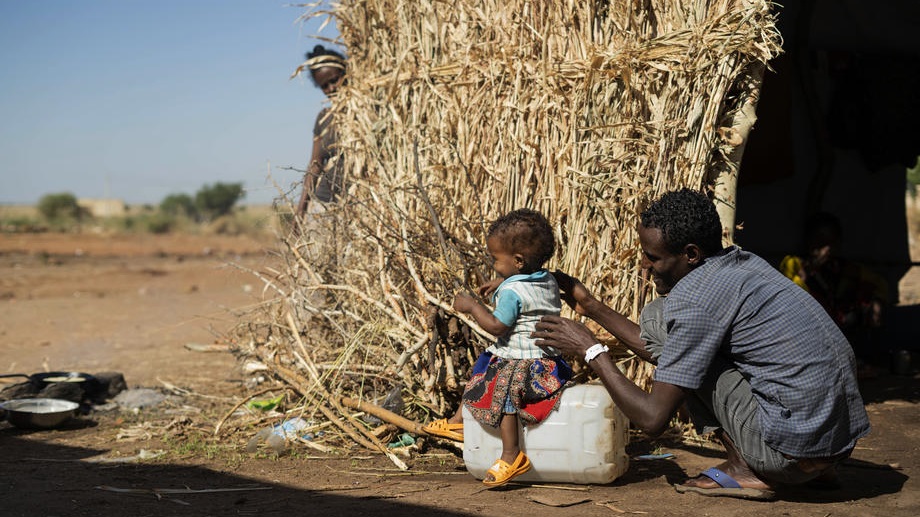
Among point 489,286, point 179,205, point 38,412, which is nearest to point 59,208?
point 179,205

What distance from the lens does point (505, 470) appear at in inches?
140

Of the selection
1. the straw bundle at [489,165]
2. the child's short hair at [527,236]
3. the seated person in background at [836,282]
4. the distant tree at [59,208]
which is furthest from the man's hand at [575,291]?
the distant tree at [59,208]

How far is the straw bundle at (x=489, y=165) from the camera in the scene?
4.37 m

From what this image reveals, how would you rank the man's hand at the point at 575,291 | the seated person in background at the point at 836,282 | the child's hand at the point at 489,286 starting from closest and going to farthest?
1. the man's hand at the point at 575,291
2. the child's hand at the point at 489,286
3. the seated person in background at the point at 836,282

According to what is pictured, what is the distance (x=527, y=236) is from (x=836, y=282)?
3497mm

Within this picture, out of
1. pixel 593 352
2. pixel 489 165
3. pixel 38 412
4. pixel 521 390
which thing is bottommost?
pixel 38 412

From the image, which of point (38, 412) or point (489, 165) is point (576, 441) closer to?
point (489, 165)

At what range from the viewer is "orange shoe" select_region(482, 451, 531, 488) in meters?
3.56

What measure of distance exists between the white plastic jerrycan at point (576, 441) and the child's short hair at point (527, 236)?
58 centimetres

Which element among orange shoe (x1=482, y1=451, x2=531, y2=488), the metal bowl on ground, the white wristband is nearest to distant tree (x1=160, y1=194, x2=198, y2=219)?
the metal bowl on ground

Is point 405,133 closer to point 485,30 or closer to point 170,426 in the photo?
point 485,30

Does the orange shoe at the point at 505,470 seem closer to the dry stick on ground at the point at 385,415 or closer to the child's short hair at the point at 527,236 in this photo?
the dry stick on ground at the point at 385,415

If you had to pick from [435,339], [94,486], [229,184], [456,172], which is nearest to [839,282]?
[456,172]

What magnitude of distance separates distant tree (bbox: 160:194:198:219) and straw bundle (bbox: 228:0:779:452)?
4696cm
